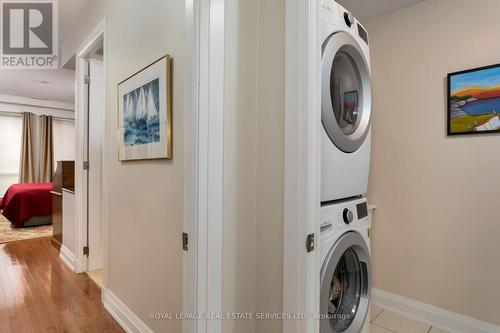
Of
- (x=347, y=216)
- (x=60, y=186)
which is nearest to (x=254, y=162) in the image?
(x=347, y=216)

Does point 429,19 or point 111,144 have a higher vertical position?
point 429,19

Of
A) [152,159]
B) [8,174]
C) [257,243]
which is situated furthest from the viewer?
[8,174]

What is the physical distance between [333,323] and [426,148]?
57.2 inches

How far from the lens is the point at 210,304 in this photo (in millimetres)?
976

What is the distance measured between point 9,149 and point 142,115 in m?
6.77

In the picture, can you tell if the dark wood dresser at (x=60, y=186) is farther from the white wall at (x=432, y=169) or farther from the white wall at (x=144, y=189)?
the white wall at (x=432, y=169)

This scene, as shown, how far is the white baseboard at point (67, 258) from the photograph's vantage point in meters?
2.95

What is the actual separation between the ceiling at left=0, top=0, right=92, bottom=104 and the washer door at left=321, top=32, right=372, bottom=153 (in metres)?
2.46

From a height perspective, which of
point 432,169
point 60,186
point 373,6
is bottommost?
point 60,186

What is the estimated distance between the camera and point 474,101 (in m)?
1.82

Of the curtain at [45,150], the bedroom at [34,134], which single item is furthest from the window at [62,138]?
the curtain at [45,150]

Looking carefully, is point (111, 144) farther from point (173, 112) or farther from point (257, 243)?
point (257, 243)

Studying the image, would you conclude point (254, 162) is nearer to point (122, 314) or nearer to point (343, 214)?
point (343, 214)

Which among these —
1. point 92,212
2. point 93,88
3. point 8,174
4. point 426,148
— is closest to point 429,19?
point 426,148
